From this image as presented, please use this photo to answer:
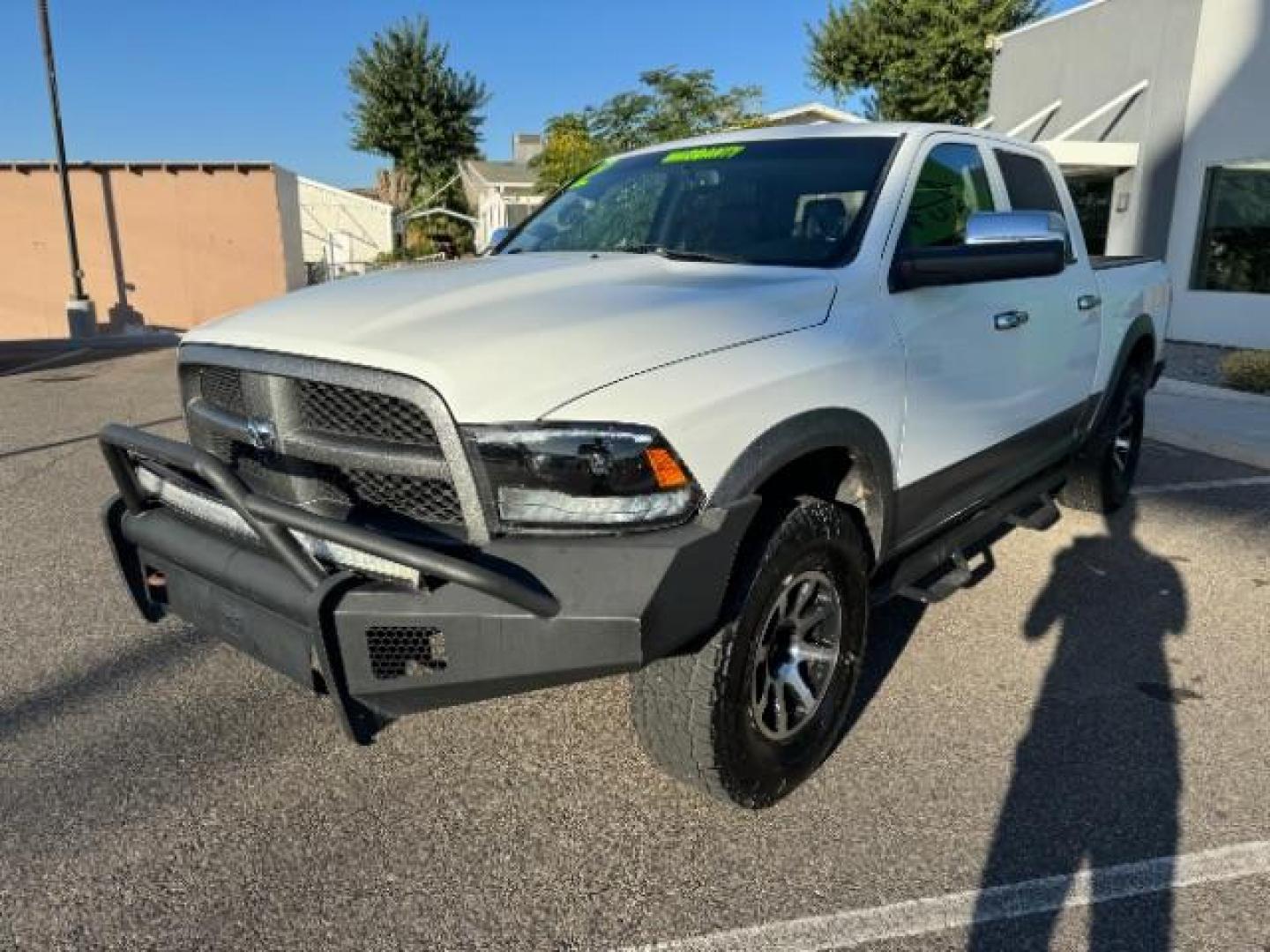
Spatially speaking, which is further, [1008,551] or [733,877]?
[1008,551]

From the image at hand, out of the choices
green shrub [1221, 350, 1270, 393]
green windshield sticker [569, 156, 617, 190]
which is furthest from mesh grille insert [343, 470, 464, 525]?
green shrub [1221, 350, 1270, 393]

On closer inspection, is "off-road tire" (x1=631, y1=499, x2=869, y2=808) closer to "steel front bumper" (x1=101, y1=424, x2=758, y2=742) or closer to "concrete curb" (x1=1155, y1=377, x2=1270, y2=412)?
"steel front bumper" (x1=101, y1=424, x2=758, y2=742)

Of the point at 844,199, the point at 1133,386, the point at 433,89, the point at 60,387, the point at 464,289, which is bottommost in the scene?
the point at 60,387

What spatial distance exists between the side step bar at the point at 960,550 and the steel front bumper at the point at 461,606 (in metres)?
1.29

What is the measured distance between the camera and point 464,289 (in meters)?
2.74

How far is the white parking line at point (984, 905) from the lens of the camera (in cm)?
229

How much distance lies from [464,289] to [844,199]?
4.45ft

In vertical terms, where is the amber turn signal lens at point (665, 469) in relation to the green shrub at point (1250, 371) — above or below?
above

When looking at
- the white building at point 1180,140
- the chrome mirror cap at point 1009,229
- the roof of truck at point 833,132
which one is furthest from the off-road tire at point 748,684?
the white building at point 1180,140

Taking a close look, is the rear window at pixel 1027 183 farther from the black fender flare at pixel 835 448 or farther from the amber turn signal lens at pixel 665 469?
the amber turn signal lens at pixel 665 469

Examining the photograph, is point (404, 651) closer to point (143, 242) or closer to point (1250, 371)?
point (1250, 371)

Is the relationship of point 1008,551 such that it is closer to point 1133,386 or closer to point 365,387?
point 1133,386

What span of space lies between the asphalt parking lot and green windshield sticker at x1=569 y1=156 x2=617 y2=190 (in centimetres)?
218

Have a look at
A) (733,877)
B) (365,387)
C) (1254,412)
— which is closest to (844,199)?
(365,387)
